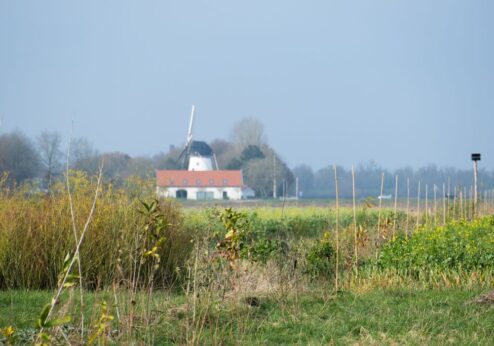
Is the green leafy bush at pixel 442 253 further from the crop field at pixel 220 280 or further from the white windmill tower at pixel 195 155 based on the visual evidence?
the white windmill tower at pixel 195 155

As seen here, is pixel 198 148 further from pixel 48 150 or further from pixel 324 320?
pixel 324 320

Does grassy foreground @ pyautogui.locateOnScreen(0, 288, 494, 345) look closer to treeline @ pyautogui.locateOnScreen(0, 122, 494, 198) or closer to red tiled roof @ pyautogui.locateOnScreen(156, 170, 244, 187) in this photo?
treeline @ pyautogui.locateOnScreen(0, 122, 494, 198)

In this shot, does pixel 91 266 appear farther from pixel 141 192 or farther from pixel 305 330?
pixel 305 330

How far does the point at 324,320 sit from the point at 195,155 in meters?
60.8

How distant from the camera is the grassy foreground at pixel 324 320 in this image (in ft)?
20.9

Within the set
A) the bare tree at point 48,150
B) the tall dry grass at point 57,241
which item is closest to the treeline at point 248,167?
the bare tree at point 48,150

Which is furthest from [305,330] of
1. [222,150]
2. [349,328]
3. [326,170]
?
[222,150]

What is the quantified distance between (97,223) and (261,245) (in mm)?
2716

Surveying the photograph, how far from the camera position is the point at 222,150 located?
268 ft

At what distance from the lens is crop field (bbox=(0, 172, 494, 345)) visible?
6590 mm

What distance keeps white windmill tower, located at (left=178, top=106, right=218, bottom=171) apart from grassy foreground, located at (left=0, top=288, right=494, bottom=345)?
58.4 m

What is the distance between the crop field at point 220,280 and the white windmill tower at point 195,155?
53920 mm

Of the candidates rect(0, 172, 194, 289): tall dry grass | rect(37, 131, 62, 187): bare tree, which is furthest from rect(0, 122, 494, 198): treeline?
rect(0, 172, 194, 289): tall dry grass

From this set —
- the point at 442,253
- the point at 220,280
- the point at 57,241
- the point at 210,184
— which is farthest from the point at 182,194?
the point at 220,280
